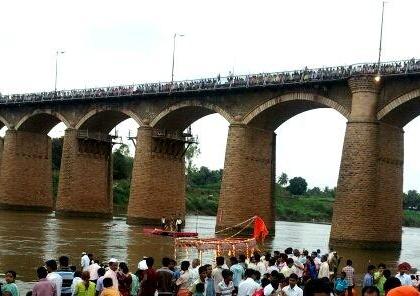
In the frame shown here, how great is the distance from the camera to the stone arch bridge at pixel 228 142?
40.4m

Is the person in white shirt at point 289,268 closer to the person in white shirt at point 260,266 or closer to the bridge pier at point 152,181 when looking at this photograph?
the person in white shirt at point 260,266

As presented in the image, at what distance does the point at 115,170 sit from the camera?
104m

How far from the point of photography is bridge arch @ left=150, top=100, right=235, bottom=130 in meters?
51.0

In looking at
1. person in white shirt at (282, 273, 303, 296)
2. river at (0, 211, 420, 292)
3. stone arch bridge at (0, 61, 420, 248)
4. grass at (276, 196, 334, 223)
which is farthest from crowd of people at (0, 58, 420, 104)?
grass at (276, 196, 334, 223)

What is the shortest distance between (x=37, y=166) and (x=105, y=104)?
13828 mm

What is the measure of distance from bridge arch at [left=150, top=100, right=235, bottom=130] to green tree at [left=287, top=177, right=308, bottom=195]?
107069 mm

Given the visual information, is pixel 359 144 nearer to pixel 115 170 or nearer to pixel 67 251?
pixel 67 251

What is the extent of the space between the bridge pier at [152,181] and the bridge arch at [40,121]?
10.4m

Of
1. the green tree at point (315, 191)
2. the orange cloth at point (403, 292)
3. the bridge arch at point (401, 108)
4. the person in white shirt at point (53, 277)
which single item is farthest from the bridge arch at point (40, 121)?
the green tree at point (315, 191)

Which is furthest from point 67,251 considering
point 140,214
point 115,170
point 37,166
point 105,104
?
point 115,170

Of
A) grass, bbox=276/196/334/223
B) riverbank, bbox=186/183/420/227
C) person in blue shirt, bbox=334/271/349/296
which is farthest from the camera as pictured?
grass, bbox=276/196/334/223

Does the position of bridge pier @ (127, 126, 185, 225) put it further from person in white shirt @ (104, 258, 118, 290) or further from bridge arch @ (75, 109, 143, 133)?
person in white shirt @ (104, 258, 118, 290)

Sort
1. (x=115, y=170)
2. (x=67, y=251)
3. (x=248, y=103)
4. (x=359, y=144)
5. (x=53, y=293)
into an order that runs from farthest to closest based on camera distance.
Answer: (x=115, y=170) → (x=248, y=103) → (x=359, y=144) → (x=67, y=251) → (x=53, y=293)

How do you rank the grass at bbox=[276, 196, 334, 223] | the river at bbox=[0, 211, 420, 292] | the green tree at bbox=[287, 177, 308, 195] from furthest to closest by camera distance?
the green tree at bbox=[287, 177, 308, 195], the grass at bbox=[276, 196, 334, 223], the river at bbox=[0, 211, 420, 292]
